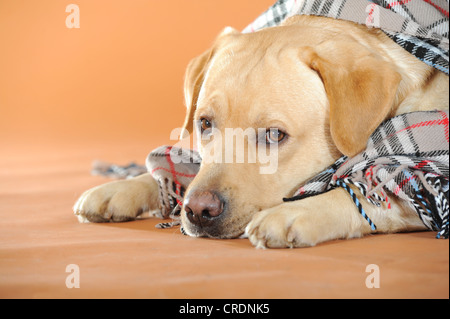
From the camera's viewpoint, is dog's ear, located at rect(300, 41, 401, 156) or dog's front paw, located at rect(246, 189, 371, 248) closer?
dog's front paw, located at rect(246, 189, 371, 248)

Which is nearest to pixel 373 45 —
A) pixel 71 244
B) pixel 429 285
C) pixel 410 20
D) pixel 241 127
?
pixel 410 20

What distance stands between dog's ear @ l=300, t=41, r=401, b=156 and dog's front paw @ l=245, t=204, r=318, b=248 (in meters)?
A: 0.48

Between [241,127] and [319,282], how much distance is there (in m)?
1.02

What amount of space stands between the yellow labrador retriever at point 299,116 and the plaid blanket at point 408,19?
7 cm

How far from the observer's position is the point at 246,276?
Result: 6.40 ft

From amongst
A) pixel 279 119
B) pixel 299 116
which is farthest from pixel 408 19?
pixel 279 119

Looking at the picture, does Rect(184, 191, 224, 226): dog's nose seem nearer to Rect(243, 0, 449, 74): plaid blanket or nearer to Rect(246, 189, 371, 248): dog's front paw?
Rect(246, 189, 371, 248): dog's front paw

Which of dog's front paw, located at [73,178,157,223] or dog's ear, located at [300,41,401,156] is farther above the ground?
Answer: dog's ear, located at [300,41,401,156]

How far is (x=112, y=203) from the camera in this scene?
310cm

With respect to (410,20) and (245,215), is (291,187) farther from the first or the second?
(410,20)

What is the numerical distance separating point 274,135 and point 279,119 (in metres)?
0.08

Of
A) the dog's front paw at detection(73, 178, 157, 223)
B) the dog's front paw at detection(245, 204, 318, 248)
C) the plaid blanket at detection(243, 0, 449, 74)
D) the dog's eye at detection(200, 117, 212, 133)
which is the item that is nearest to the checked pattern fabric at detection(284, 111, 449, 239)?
the dog's front paw at detection(245, 204, 318, 248)

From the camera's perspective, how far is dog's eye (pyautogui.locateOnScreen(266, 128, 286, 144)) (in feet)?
8.82

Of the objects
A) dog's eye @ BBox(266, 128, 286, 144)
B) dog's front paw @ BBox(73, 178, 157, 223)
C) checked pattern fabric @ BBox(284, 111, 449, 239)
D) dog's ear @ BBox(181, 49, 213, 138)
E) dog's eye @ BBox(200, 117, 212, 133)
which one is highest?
dog's ear @ BBox(181, 49, 213, 138)
